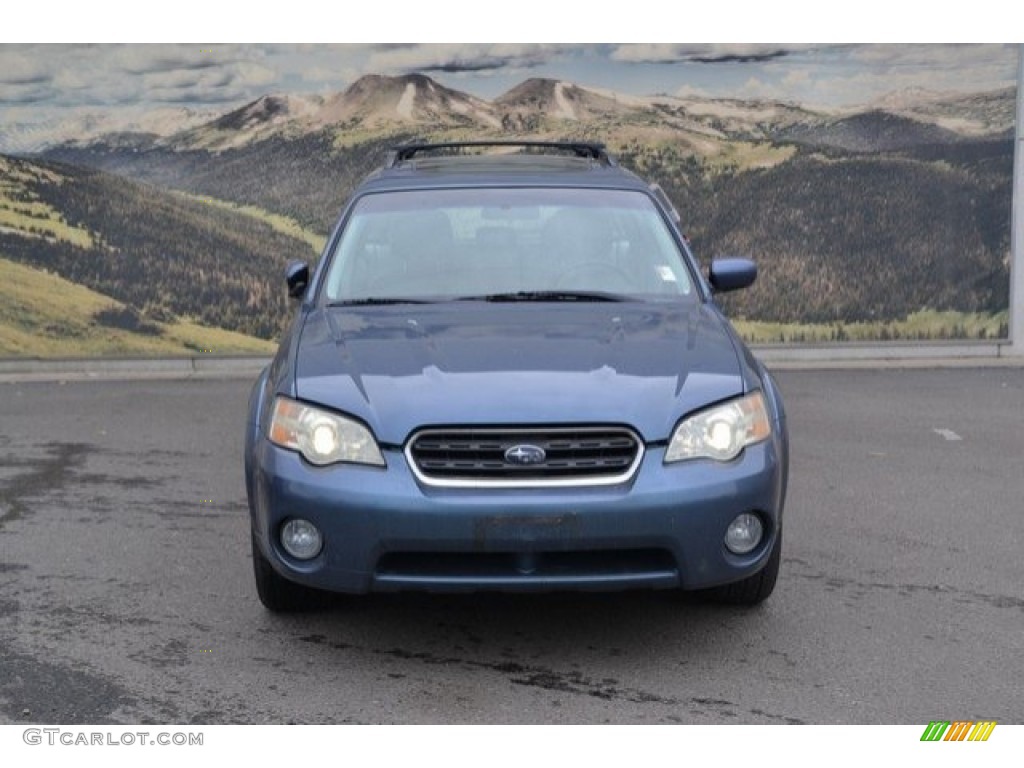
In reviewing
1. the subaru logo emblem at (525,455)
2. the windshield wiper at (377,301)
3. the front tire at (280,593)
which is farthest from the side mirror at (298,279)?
the subaru logo emblem at (525,455)

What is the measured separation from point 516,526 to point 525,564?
18cm

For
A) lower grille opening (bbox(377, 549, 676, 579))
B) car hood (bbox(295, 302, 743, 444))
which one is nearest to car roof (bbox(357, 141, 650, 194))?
car hood (bbox(295, 302, 743, 444))

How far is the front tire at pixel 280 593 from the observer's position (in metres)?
5.07

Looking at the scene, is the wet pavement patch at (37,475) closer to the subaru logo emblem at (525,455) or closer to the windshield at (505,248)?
the windshield at (505,248)

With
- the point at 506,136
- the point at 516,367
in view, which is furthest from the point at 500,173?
the point at 506,136

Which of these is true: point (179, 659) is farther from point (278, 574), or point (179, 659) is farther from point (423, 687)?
point (423, 687)

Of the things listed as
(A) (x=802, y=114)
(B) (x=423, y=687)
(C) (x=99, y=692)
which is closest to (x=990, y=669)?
(B) (x=423, y=687)

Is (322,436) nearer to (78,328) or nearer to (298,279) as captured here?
(298,279)

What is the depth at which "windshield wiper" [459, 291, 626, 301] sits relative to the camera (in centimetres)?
562

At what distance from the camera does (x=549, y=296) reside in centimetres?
565

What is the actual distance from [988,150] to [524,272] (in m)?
7.79
